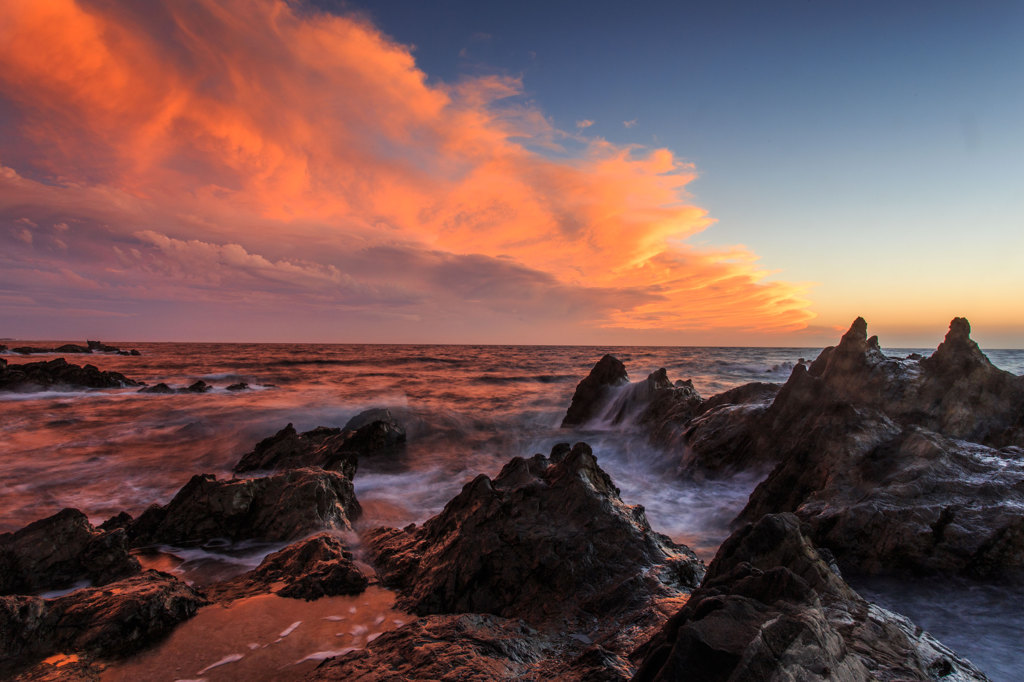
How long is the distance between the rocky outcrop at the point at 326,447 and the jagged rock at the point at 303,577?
355 cm

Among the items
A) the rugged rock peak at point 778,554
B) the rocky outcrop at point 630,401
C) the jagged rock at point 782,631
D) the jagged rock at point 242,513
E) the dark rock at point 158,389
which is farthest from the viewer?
the dark rock at point 158,389

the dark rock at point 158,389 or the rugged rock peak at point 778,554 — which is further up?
the rugged rock peak at point 778,554

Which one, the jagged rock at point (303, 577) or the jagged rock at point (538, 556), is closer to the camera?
the jagged rock at point (538, 556)

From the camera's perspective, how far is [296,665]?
3553 millimetres

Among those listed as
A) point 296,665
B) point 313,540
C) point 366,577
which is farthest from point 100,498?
point 296,665

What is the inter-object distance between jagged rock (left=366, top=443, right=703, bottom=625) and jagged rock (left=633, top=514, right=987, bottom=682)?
123 centimetres

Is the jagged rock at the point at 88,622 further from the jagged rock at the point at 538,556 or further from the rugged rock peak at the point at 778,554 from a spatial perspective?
the rugged rock peak at the point at 778,554

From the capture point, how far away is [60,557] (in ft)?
16.4

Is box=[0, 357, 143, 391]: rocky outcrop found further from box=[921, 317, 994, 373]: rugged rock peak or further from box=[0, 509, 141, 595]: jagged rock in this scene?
box=[921, 317, 994, 373]: rugged rock peak

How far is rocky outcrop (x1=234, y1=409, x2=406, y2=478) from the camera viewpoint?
952 centimetres

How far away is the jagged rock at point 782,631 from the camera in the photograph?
6.60ft

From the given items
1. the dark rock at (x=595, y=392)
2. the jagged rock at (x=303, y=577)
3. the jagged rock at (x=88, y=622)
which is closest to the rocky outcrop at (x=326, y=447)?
the jagged rock at (x=303, y=577)

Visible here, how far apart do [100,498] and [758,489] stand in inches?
487

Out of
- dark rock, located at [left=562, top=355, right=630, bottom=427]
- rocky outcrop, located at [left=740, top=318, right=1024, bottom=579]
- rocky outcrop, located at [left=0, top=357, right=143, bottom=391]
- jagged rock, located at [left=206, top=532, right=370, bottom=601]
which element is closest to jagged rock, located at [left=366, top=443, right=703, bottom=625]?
jagged rock, located at [left=206, top=532, right=370, bottom=601]
